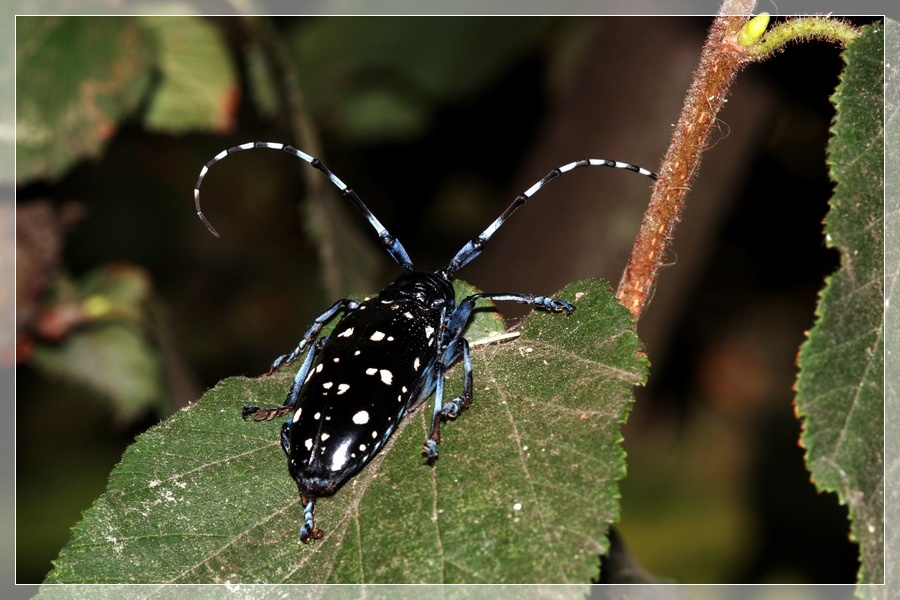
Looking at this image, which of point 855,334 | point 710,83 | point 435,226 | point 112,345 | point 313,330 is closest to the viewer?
point 855,334

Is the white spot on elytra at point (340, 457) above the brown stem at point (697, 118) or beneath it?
beneath

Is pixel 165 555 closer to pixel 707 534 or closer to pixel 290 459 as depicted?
pixel 290 459

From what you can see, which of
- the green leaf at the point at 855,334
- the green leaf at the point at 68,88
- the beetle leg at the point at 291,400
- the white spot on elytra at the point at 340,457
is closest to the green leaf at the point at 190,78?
the green leaf at the point at 68,88

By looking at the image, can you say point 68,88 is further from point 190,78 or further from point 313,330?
point 313,330

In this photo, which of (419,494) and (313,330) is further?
(313,330)

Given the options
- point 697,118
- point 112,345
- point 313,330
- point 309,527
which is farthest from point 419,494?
point 112,345

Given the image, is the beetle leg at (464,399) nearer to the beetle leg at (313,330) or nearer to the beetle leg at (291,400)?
the beetle leg at (291,400)

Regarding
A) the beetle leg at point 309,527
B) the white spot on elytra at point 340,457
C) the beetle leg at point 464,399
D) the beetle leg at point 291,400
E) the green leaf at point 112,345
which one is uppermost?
the beetle leg at point 464,399
